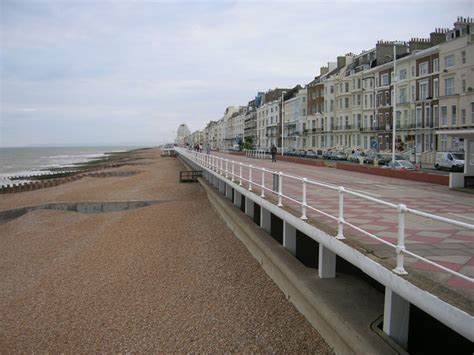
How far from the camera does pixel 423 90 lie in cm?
4453

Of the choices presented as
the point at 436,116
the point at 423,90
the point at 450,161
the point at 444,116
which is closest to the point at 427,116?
the point at 436,116

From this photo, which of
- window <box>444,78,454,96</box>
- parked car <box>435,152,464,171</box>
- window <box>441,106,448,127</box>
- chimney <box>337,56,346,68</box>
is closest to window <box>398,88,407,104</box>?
window <box>441,106,448,127</box>

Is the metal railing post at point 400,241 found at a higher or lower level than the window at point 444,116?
lower

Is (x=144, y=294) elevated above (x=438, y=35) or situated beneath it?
situated beneath

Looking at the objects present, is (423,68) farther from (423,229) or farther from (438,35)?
(423,229)

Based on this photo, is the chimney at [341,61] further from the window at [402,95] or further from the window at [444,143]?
the window at [444,143]

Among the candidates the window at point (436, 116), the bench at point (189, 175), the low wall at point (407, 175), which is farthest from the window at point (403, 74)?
the bench at point (189, 175)

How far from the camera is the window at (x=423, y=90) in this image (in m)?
44.0

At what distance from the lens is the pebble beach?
263 inches

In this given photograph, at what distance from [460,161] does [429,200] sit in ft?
79.0

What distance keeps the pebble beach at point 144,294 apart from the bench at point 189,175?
11.5 metres

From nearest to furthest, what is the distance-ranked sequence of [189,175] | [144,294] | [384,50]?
[144,294]
[189,175]
[384,50]

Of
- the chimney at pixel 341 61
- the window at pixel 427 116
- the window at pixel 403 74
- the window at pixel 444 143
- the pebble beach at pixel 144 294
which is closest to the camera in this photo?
the pebble beach at pixel 144 294

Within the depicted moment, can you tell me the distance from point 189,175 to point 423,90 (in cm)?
2837
